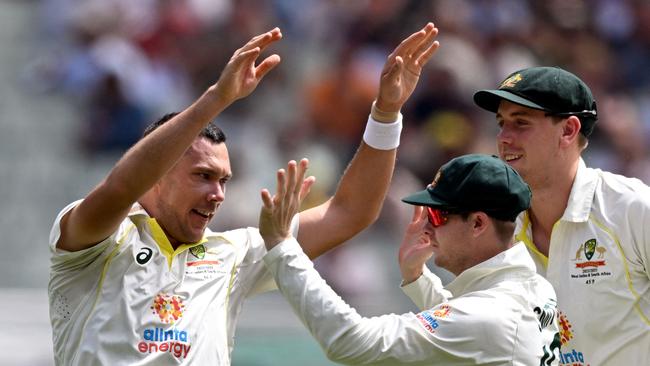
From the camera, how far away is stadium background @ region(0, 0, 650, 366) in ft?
32.3

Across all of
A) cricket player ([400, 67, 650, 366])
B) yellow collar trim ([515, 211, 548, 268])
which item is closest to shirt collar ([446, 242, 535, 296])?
cricket player ([400, 67, 650, 366])

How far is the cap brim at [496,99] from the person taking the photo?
199 inches

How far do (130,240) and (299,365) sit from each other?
158 inches

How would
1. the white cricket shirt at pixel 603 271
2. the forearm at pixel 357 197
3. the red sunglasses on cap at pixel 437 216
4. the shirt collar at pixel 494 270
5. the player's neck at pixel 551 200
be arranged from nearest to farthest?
the shirt collar at pixel 494 270 < the red sunglasses on cap at pixel 437 216 < the white cricket shirt at pixel 603 271 < the forearm at pixel 357 197 < the player's neck at pixel 551 200

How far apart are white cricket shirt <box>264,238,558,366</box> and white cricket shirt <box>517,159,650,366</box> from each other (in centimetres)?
92

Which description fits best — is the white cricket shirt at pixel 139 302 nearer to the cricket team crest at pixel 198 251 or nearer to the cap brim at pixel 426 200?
the cricket team crest at pixel 198 251

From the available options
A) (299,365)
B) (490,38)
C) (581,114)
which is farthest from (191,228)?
(490,38)

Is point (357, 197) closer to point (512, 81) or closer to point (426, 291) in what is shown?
point (426, 291)

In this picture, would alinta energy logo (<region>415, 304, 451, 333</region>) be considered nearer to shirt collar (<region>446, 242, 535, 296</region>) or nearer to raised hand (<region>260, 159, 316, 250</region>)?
shirt collar (<region>446, 242, 535, 296</region>)

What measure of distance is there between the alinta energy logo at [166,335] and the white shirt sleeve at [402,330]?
1.96ft

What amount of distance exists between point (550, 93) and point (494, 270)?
127 cm

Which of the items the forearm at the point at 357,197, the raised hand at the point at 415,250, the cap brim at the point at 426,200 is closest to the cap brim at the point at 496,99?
the forearm at the point at 357,197

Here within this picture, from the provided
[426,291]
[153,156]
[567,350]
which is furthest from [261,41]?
[567,350]

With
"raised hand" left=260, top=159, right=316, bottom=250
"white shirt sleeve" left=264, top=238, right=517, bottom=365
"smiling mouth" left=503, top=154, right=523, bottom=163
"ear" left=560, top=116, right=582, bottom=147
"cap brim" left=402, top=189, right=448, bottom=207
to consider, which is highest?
"ear" left=560, top=116, right=582, bottom=147
